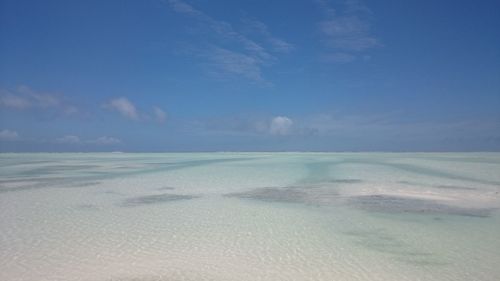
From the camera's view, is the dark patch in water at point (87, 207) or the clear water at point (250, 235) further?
the dark patch in water at point (87, 207)

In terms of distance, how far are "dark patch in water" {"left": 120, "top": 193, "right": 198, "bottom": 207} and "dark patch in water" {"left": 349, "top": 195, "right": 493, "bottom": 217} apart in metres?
5.29

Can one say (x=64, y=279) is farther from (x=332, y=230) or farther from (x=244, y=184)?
(x=244, y=184)

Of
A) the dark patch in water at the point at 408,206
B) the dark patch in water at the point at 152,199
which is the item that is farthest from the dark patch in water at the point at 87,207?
the dark patch in water at the point at 408,206

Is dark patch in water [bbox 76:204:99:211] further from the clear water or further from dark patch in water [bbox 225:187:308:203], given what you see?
dark patch in water [bbox 225:187:308:203]

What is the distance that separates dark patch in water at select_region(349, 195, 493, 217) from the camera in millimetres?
9281

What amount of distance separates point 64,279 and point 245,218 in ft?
14.9

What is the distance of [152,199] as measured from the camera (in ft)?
37.7

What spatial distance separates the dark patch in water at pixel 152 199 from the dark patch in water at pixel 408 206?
529 centimetres

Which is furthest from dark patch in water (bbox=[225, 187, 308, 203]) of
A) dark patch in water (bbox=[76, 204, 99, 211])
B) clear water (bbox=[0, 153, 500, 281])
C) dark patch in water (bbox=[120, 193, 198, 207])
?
dark patch in water (bbox=[76, 204, 99, 211])

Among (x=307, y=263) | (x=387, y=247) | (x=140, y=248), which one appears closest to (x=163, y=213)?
(x=140, y=248)

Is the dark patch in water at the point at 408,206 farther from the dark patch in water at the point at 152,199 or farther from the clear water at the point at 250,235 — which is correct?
the dark patch in water at the point at 152,199

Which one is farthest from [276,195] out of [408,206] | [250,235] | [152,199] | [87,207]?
[87,207]

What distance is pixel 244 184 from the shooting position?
613 inches

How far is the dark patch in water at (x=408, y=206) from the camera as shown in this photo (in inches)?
365
